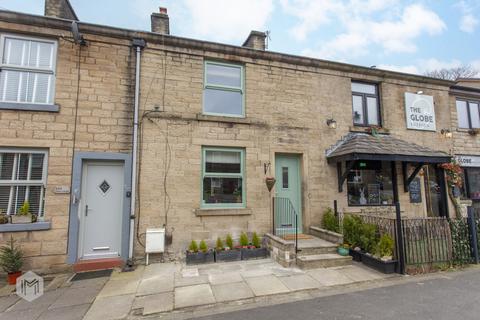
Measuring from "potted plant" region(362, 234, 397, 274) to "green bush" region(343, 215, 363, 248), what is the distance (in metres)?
0.55

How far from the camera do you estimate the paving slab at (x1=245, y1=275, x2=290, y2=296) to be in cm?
436

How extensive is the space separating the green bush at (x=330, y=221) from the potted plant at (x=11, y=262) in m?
7.38

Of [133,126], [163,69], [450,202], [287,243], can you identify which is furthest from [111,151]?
[450,202]

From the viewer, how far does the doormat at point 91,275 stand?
5.12 metres

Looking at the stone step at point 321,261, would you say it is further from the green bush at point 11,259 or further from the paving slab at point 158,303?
the green bush at point 11,259

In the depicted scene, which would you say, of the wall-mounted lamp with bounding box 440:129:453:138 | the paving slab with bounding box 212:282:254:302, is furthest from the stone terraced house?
the paving slab with bounding box 212:282:254:302

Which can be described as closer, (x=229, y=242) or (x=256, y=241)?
(x=229, y=242)

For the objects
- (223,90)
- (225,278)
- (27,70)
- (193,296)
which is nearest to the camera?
(193,296)

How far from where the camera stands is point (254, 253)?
616 cm

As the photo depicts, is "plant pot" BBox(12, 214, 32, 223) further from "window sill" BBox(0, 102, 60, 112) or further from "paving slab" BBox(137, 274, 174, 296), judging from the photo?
"paving slab" BBox(137, 274, 174, 296)

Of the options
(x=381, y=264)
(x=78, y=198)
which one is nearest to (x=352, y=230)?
(x=381, y=264)

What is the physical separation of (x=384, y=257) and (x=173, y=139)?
19.0 ft

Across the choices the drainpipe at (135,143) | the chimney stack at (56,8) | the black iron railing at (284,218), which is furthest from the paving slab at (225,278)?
the chimney stack at (56,8)

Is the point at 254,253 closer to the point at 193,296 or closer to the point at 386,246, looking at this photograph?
the point at 193,296
